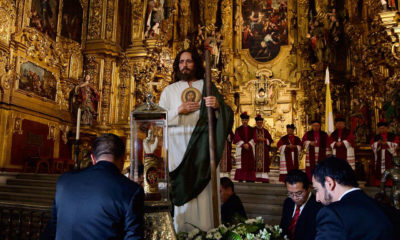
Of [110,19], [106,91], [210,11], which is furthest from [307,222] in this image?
[210,11]

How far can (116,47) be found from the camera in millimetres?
14852

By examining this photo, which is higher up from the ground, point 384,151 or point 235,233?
point 384,151

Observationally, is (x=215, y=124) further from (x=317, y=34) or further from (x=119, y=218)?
(x=317, y=34)

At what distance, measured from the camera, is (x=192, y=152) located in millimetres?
3338

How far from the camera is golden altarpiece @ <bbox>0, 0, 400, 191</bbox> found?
11180 millimetres

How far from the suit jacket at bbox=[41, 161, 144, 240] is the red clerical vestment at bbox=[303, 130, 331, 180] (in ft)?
28.5

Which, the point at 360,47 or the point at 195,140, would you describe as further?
the point at 360,47

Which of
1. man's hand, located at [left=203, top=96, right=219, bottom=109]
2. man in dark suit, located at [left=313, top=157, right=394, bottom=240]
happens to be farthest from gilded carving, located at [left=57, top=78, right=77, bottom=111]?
man in dark suit, located at [left=313, top=157, right=394, bottom=240]

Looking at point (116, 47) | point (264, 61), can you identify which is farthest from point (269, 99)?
point (116, 47)

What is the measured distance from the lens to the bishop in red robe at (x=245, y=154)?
1030cm

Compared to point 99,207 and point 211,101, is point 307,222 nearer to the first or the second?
point 211,101

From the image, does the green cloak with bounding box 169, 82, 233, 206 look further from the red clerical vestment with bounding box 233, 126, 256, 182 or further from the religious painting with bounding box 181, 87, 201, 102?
the red clerical vestment with bounding box 233, 126, 256, 182

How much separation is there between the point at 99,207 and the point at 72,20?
14174mm

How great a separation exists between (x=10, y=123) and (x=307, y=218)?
1003 cm
